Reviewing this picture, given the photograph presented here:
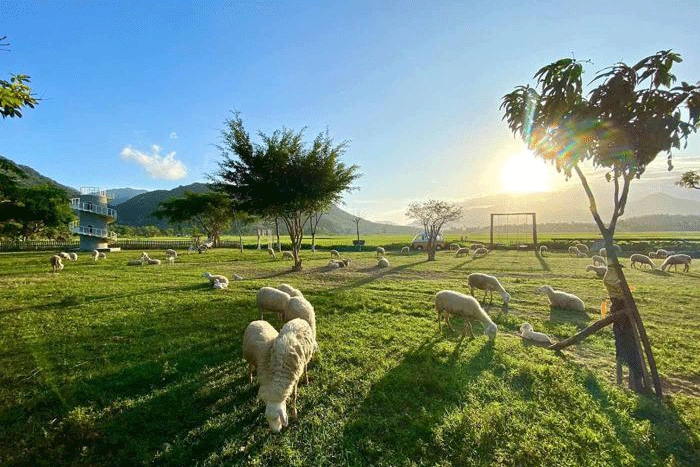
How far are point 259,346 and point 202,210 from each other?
55121mm

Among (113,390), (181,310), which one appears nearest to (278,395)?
(113,390)

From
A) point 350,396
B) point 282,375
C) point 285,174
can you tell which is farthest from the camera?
point 285,174

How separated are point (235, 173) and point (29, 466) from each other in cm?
2313

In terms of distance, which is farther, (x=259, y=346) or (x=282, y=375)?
(x=259, y=346)

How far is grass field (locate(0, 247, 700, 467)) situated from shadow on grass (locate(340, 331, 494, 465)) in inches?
1.0

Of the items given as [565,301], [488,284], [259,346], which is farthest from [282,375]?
[565,301]

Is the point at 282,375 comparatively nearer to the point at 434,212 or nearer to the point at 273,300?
the point at 273,300

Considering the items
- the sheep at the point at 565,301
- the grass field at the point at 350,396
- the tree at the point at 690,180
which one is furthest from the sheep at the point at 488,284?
the tree at the point at 690,180

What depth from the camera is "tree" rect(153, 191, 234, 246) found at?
181 ft

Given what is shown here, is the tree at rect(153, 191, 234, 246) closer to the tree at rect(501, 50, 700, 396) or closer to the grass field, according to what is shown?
the grass field

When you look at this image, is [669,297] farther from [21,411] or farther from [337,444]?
[21,411]

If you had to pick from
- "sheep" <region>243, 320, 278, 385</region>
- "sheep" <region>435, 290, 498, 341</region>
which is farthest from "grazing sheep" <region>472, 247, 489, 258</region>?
"sheep" <region>243, 320, 278, 385</region>

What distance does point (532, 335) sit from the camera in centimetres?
891

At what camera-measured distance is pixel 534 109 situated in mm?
6898
